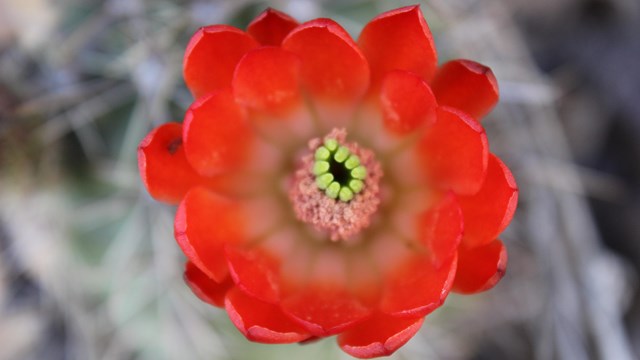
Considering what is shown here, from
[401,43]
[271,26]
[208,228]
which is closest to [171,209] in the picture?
[208,228]

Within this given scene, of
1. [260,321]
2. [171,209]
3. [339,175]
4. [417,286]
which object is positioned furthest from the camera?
[171,209]

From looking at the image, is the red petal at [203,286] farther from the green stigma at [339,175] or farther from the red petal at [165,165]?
the green stigma at [339,175]

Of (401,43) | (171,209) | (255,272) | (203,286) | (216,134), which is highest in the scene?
(401,43)

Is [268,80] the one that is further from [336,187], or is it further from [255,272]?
[255,272]

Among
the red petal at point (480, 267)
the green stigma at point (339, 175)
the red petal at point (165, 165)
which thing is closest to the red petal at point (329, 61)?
the green stigma at point (339, 175)

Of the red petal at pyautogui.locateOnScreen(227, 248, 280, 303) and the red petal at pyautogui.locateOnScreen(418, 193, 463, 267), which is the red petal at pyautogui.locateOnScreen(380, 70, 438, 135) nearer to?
the red petal at pyautogui.locateOnScreen(418, 193, 463, 267)

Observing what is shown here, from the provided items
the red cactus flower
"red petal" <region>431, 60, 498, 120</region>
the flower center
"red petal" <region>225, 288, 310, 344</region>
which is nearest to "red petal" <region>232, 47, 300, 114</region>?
the red cactus flower

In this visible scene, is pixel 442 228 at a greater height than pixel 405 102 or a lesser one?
lesser
